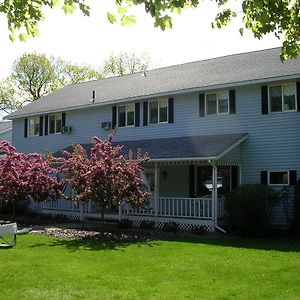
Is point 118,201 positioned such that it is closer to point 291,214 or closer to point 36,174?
point 36,174

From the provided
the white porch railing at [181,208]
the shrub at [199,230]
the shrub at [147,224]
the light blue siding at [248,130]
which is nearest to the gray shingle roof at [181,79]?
the light blue siding at [248,130]

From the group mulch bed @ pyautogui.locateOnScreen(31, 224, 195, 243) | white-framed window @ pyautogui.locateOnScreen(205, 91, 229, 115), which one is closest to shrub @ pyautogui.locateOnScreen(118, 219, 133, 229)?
mulch bed @ pyautogui.locateOnScreen(31, 224, 195, 243)

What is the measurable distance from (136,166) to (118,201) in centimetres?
132

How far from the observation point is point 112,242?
1552 centimetres

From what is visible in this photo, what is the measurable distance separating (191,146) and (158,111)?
372 cm

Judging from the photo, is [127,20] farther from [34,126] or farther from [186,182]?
[34,126]

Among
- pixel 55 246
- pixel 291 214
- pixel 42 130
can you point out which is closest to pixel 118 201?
Answer: pixel 55 246

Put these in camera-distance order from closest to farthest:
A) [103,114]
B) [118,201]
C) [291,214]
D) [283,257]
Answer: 1. [283,257]
2. [118,201]
3. [291,214]
4. [103,114]

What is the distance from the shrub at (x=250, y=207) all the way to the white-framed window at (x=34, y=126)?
1551 centimetres

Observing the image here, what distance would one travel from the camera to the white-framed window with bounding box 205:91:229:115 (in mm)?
20969

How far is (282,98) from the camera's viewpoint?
1931cm

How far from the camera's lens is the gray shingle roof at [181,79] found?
20359 mm

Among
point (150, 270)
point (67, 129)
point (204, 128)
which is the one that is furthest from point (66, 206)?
point (150, 270)

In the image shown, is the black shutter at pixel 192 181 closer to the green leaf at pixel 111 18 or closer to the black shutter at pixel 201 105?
the black shutter at pixel 201 105
